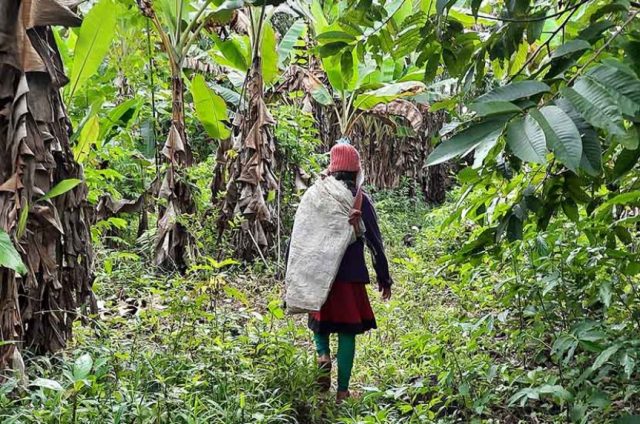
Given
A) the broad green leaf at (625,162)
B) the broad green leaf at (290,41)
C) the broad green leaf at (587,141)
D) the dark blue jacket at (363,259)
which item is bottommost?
the dark blue jacket at (363,259)

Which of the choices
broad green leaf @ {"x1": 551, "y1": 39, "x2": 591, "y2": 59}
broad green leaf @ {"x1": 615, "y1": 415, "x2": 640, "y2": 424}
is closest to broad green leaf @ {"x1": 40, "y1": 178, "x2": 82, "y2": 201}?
broad green leaf @ {"x1": 551, "y1": 39, "x2": 591, "y2": 59}

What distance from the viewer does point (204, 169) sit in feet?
21.5

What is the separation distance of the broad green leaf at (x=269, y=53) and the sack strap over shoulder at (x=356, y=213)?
3101mm

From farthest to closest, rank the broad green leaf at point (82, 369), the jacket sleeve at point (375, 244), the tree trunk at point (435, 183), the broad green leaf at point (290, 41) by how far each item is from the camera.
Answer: the tree trunk at point (435, 183)
the broad green leaf at point (290, 41)
the jacket sleeve at point (375, 244)
the broad green leaf at point (82, 369)

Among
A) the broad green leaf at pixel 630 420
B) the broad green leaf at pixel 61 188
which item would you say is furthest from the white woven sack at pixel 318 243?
the broad green leaf at pixel 630 420

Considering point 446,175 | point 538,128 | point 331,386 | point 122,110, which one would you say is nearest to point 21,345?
point 331,386

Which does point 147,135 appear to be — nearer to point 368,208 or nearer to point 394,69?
point 394,69

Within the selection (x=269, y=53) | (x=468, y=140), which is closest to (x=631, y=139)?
(x=468, y=140)

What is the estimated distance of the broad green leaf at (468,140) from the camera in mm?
1117

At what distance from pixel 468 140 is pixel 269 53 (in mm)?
5688

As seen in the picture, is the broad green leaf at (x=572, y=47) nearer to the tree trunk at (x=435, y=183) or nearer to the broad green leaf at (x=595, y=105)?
the broad green leaf at (x=595, y=105)

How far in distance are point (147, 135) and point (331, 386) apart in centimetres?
486

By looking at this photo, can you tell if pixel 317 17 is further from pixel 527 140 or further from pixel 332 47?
pixel 527 140

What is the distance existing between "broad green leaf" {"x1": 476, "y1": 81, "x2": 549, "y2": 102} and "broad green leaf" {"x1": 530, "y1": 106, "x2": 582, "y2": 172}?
3.1 inches
